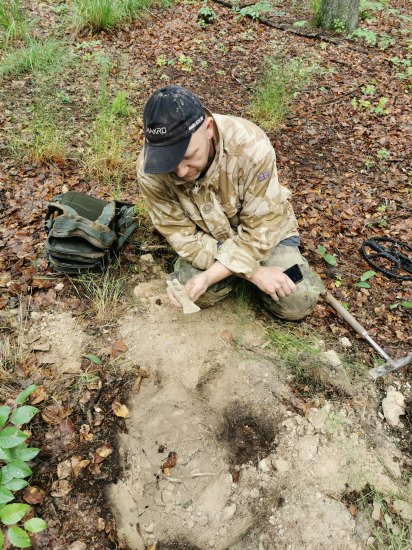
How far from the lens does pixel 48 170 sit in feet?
13.1

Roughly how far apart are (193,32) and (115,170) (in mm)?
3676

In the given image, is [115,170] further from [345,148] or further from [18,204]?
[345,148]

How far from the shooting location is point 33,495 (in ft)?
6.68

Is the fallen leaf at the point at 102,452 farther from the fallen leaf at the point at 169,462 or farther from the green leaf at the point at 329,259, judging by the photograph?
the green leaf at the point at 329,259

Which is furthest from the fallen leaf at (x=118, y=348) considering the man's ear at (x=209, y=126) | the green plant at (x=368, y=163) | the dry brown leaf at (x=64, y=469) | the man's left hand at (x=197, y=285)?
the green plant at (x=368, y=163)

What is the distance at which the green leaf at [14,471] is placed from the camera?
5.93 feet

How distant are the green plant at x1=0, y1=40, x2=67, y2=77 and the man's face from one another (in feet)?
13.3

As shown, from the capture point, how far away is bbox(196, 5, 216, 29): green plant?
21.2 ft

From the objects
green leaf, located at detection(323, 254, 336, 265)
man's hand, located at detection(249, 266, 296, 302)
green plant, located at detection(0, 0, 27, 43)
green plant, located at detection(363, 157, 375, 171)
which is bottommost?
green leaf, located at detection(323, 254, 336, 265)

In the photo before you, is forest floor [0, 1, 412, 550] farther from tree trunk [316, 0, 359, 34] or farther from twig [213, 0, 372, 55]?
tree trunk [316, 0, 359, 34]

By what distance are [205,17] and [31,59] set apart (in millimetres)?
2904

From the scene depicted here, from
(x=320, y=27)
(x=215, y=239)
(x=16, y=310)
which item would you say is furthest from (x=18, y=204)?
(x=320, y=27)

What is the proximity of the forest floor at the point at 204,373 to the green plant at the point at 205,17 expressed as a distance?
2.87 m

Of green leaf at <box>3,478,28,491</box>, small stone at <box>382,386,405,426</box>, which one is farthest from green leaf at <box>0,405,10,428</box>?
small stone at <box>382,386,405,426</box>
